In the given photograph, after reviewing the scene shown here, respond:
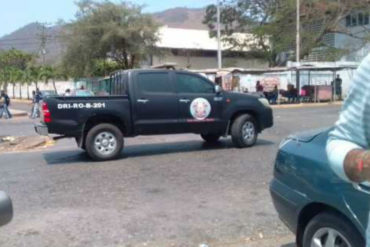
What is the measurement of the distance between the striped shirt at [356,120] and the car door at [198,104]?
33.6 feet

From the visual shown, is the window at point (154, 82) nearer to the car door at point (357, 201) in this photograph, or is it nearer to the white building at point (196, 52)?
the car door at point (357, 201)

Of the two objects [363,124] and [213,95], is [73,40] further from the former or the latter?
[363,124]

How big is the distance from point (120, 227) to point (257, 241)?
1534 millimetres

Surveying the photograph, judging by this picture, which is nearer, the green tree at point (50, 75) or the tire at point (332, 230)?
the tire at point (332, 230)

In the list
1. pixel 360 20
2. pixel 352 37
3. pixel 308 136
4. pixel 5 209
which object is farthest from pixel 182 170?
pixel 360 20

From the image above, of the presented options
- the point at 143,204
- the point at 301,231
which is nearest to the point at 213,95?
the point at 143,204

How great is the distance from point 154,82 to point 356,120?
1024cm

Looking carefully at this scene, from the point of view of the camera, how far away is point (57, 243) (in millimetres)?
5816

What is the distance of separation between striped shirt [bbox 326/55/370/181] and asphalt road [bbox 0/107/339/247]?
3.70 metres

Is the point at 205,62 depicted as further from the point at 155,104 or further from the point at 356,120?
the point at 356,120

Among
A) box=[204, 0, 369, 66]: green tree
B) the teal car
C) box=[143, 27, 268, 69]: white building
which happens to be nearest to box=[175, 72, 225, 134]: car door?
the teal car

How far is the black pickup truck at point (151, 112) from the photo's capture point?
11.3m

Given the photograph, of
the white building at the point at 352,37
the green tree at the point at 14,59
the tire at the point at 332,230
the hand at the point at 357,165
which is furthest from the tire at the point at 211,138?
the green tree at the point at 14,59

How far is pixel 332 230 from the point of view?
13.1ft
